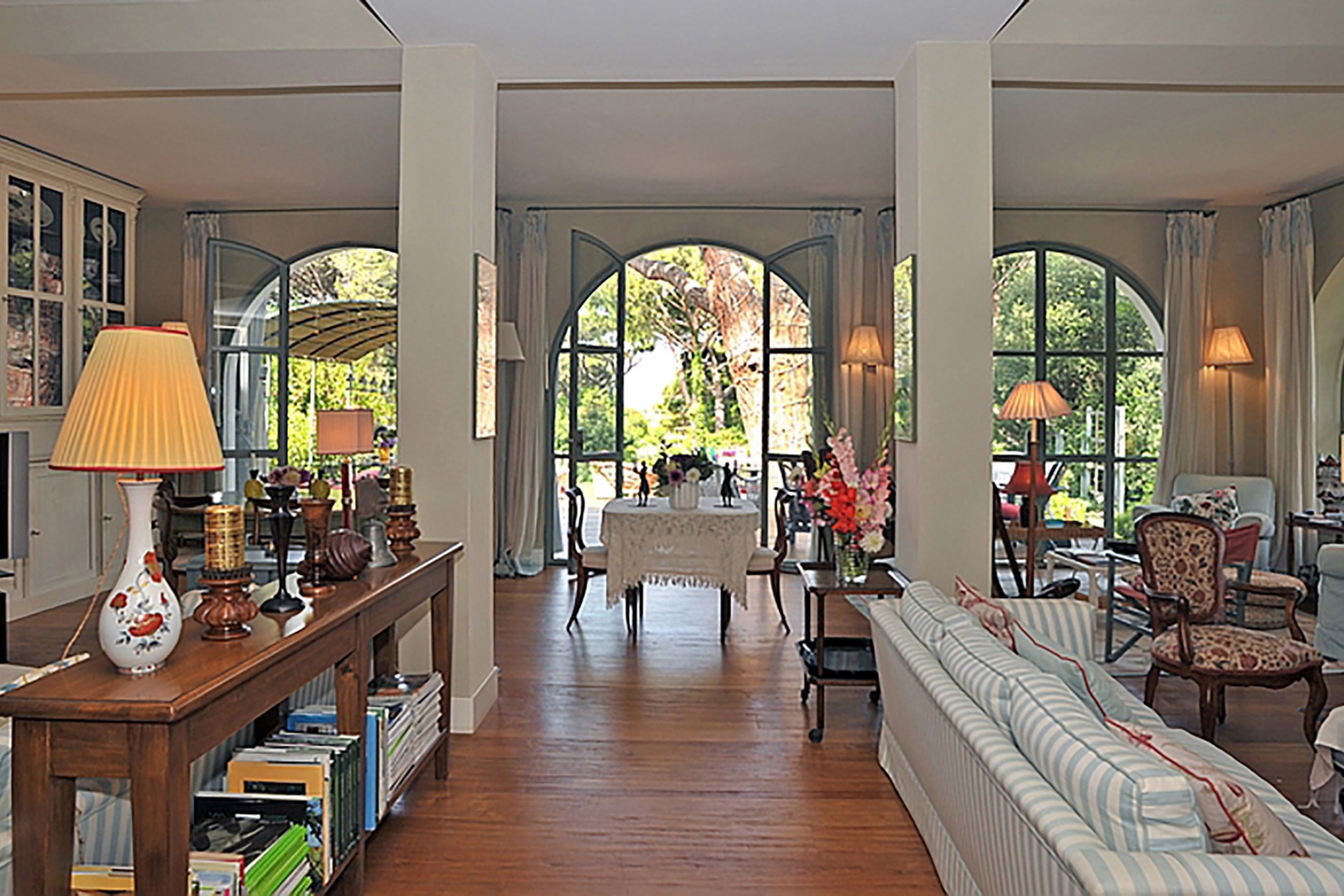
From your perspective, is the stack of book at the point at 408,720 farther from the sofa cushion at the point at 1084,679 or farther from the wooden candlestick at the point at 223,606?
the sofa cushion at the point at 1084,679

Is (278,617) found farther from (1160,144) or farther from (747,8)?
(1160,144)

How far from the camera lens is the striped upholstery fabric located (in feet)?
12.6

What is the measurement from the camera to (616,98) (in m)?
5.79

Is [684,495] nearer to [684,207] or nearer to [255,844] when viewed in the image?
[684,207]

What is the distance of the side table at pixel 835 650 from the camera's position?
172 inches

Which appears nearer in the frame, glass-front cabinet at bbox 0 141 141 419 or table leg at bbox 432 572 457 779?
table leg at bbox 432 572 457 779

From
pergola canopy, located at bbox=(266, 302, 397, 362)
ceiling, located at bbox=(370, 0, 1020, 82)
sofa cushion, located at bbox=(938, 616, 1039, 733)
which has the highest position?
ceiling, located at bbox=(370, 0, 1020, 82)

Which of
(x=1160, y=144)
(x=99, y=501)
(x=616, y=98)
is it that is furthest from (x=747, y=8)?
(x=99, y=501)

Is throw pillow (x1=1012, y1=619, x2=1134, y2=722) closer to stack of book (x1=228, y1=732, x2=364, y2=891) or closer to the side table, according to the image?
the side table

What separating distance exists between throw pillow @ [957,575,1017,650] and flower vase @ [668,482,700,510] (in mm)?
2750

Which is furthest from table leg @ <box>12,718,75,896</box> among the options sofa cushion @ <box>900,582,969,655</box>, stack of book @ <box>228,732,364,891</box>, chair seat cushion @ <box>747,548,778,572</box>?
chair seat cushion @ <box>747,548,778,572</box>

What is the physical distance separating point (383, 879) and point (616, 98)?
4.28 m

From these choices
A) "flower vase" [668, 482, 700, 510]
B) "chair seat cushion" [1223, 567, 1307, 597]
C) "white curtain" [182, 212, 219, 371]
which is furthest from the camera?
"white curtain" [182, 212, 219, 371]

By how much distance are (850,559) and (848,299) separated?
4575 millimetres
